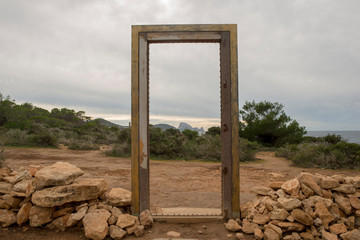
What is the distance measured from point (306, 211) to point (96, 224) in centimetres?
278

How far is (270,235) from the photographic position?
9.59ft

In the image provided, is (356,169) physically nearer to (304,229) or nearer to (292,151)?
(292,151)

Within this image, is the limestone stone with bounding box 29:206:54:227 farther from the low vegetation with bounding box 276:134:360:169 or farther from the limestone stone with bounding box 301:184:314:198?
the low vegetation with bounding box 276:134:360:169

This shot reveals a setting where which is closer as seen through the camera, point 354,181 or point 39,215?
point 39,215

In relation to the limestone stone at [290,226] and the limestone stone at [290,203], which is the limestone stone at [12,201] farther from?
the limestone stone at [290,203]

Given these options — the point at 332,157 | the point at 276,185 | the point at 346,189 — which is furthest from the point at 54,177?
the point at 332,157

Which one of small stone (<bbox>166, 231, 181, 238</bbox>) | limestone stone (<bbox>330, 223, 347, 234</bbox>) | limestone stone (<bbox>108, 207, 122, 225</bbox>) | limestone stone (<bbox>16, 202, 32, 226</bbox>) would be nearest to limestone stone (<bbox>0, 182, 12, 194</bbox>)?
limestone stone (<bbox>16, 202, 32, 226</bbox>)

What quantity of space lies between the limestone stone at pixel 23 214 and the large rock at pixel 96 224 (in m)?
0.91

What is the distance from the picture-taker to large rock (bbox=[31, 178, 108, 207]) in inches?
126

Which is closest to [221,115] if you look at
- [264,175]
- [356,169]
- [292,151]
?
[264,175]

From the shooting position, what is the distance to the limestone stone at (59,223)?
3.24 meters

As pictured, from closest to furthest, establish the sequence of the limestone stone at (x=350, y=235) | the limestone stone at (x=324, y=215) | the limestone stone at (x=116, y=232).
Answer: the limestone stone at (x=350, y=235) < the limestone stone at (x=116, y=232) < the limestone stone at (x=324, y=215)

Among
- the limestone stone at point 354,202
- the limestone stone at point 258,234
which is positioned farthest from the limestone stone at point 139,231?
the limestone stone at point 354,202

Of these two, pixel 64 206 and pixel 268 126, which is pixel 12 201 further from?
pixel 268 126
